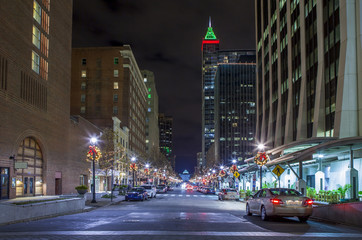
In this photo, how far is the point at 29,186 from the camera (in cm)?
4025

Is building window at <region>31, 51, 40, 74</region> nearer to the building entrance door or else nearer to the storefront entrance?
the building entrance door

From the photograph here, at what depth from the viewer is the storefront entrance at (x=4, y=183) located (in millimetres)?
33719

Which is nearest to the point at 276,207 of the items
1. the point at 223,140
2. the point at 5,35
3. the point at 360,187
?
the point at 360,187

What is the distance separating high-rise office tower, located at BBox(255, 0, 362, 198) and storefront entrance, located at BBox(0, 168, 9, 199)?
77.8ft

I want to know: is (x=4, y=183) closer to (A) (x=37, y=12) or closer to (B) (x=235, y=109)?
(A) (x=37, y=12)

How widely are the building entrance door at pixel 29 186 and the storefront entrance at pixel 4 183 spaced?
15.1 ft

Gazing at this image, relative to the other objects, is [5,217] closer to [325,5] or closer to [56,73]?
[56,73]

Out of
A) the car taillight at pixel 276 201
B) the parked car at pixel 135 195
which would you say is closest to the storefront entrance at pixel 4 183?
the parked car at pixel 135 195

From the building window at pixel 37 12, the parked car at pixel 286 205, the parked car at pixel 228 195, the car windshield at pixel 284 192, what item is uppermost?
the building window at pixel 37 12

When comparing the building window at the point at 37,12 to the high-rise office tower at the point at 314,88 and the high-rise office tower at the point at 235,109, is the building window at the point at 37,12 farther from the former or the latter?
the high-rise office tower at the point at 235,109

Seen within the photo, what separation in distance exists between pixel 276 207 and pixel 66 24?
4164 centimetres

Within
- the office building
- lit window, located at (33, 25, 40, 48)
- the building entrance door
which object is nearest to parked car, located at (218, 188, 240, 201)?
the office building

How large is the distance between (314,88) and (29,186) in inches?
1335

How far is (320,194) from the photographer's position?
31.3 metres
